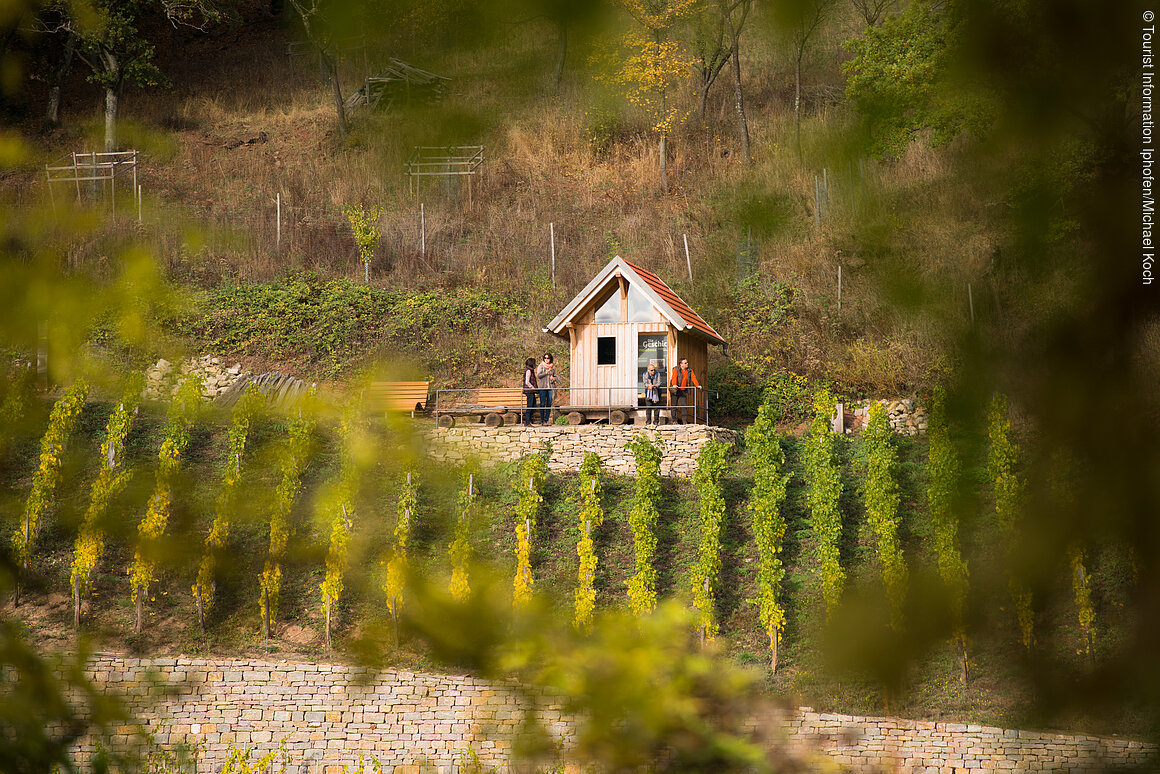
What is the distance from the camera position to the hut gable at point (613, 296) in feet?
52.2

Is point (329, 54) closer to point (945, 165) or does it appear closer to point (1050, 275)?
point (945, 165)

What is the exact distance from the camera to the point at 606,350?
54.9ft

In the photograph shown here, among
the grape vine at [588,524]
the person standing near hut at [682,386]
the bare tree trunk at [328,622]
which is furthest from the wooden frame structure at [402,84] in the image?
the person standing near hut at [682,386]

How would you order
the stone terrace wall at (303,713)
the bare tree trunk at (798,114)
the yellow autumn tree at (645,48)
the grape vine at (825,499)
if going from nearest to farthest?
the yellow autumn tree at (645,48)
the bare tree trunk at (798,114)
the stone terrace wall at (303,713)
the grape vine at (825,499)

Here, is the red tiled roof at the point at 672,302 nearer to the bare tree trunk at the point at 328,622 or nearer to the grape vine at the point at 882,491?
the grape vine at the point at 882,491

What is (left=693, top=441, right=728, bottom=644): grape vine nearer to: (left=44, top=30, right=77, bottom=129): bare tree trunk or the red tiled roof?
the red tiled roof

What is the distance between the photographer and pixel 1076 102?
1.16 m

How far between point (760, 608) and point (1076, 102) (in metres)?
11.9

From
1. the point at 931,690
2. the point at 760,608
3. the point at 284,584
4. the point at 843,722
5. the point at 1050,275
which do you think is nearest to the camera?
the point at 1050,275

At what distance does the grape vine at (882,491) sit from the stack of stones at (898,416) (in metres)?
1.71

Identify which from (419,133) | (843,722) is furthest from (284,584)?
(419,133)

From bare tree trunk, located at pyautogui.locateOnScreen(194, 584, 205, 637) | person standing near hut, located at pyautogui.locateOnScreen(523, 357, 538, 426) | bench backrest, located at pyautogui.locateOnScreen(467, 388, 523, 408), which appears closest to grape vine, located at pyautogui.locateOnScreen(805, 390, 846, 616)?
person standing near hut, located at pyautogui.locateOnScreen(523, 357, 538, 426)

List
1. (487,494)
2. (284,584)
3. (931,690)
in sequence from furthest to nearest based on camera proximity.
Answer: (487,494) → (284,584) → (931,690)

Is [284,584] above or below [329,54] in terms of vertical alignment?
below
